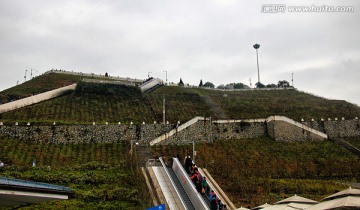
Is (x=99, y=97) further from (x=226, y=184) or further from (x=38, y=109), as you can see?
(x=226, y=184)

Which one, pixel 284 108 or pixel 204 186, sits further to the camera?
pixel 284 108

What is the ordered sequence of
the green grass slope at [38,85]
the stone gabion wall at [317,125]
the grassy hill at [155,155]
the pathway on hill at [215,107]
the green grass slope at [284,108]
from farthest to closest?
the green grass slope at [284,108]
the green grass slope at [38,85]
the pathway on hill at [215,107]
the stone gabion wall at [317,125]
the grassy hill at [155,155]

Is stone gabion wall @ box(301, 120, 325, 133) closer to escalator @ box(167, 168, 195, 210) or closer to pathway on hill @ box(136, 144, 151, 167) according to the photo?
pathway on hill @ box(136, 144, 151, 167)

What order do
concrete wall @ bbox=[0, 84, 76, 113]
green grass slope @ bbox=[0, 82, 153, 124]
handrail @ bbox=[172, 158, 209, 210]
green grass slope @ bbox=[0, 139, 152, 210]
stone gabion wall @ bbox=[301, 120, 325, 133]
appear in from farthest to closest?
1. stone gabion wall @ bbox=[301, 120, 325, 133]
2. concrete wall @ bbox=[0, 84, 76, 113]
3. green grass slope @ bbox=[0, 82, 153, 124]
4. green grass slope @ bbox=[0, 139, 152, 210]
5. handrail @ bbox=[172, 158, 209, 210]

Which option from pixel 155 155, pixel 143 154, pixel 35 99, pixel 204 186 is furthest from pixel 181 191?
pixel 35 99

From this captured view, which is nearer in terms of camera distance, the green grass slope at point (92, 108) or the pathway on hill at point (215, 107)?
the green grass slope at point (92, 108)

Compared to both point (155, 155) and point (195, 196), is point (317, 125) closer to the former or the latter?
point (155, 155)

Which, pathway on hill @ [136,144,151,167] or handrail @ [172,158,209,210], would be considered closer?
handrail @ [172,158,209,210]

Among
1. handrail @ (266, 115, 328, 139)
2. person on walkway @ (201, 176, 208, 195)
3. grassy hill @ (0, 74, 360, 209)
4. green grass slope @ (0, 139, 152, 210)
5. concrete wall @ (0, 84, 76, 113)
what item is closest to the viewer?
green grass slope @ (0, 139, 152, 210)

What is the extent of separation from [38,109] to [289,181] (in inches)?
1099

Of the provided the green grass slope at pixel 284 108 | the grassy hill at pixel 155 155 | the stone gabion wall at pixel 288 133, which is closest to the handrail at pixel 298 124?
the stone gabion wall at pixel 288 133

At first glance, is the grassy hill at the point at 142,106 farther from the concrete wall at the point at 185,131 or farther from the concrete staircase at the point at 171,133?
the concrete staircase at the point at 171,133

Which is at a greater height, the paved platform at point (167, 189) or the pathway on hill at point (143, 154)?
the pathway on hill at point (143, 154)

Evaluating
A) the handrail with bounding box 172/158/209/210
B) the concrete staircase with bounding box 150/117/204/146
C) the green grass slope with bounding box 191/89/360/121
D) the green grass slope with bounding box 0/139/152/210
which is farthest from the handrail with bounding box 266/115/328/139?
the handrail with bounding box 172/158/209/210
